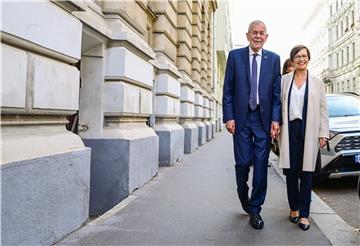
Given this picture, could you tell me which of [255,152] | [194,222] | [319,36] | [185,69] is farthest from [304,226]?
[319,36]

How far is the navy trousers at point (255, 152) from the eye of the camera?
4.21 metres

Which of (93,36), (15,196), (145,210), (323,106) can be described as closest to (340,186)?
(323,106)

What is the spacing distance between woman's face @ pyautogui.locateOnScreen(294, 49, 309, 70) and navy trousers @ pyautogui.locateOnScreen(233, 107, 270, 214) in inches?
25.0

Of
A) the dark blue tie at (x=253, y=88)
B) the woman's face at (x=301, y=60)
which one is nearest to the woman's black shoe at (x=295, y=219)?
the dark blue tie at (x=253, y=88)

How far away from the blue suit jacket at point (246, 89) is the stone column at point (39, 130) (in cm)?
159

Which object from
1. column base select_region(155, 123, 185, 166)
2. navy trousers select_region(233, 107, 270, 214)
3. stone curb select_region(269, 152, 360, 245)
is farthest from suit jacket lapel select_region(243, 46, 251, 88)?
column base select_region(155, 123, 185, 166)

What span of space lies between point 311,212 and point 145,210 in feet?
6.37

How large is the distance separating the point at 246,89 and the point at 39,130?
2.09m

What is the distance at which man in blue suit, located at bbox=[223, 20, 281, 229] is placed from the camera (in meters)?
4.22

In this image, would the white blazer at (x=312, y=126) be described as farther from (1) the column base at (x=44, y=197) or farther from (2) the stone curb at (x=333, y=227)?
(1) the column base at (x=44, y=197)

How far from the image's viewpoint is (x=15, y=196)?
9.55ft

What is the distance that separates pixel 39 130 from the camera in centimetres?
356

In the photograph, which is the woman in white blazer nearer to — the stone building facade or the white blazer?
the white blazer

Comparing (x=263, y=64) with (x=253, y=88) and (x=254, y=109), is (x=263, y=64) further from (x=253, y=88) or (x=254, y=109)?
(x=254, y=109)
